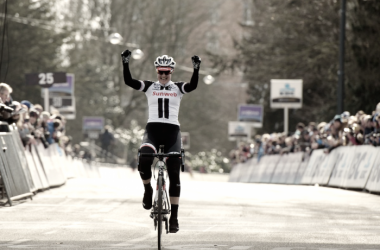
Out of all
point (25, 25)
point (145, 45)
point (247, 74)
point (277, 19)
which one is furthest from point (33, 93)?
point (145, 45)

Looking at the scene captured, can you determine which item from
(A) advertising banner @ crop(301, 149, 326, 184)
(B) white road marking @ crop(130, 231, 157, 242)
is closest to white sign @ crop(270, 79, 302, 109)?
(A) advertising banner @ crop(301, 149, 326, 184)

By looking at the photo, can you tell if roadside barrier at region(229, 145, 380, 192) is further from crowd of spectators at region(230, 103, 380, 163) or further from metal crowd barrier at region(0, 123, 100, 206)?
metal crowd barrier at region(0, 123, 100, 206)

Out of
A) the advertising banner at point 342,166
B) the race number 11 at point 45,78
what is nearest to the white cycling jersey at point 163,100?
the advertising banner at point 342,166

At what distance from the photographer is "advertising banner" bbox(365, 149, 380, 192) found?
2113cm

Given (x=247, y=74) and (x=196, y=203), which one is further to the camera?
(x=247, y=74)

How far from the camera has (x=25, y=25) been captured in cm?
4309

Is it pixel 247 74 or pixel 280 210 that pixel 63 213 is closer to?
pixel 280 210

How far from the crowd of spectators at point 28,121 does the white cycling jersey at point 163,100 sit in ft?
18.2

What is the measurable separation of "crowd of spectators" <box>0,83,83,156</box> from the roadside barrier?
675 cm

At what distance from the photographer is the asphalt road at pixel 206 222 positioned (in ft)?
37.3

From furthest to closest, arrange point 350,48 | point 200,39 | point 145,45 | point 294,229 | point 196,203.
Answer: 1. point 200,39
2. point 145,45
3. point 350,48
4. point 196,203
5. point 294,229

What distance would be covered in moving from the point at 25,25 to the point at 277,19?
11082mm

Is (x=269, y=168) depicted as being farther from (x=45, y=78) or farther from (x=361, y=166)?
(x=361, y=166)

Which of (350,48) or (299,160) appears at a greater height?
(350,48)
